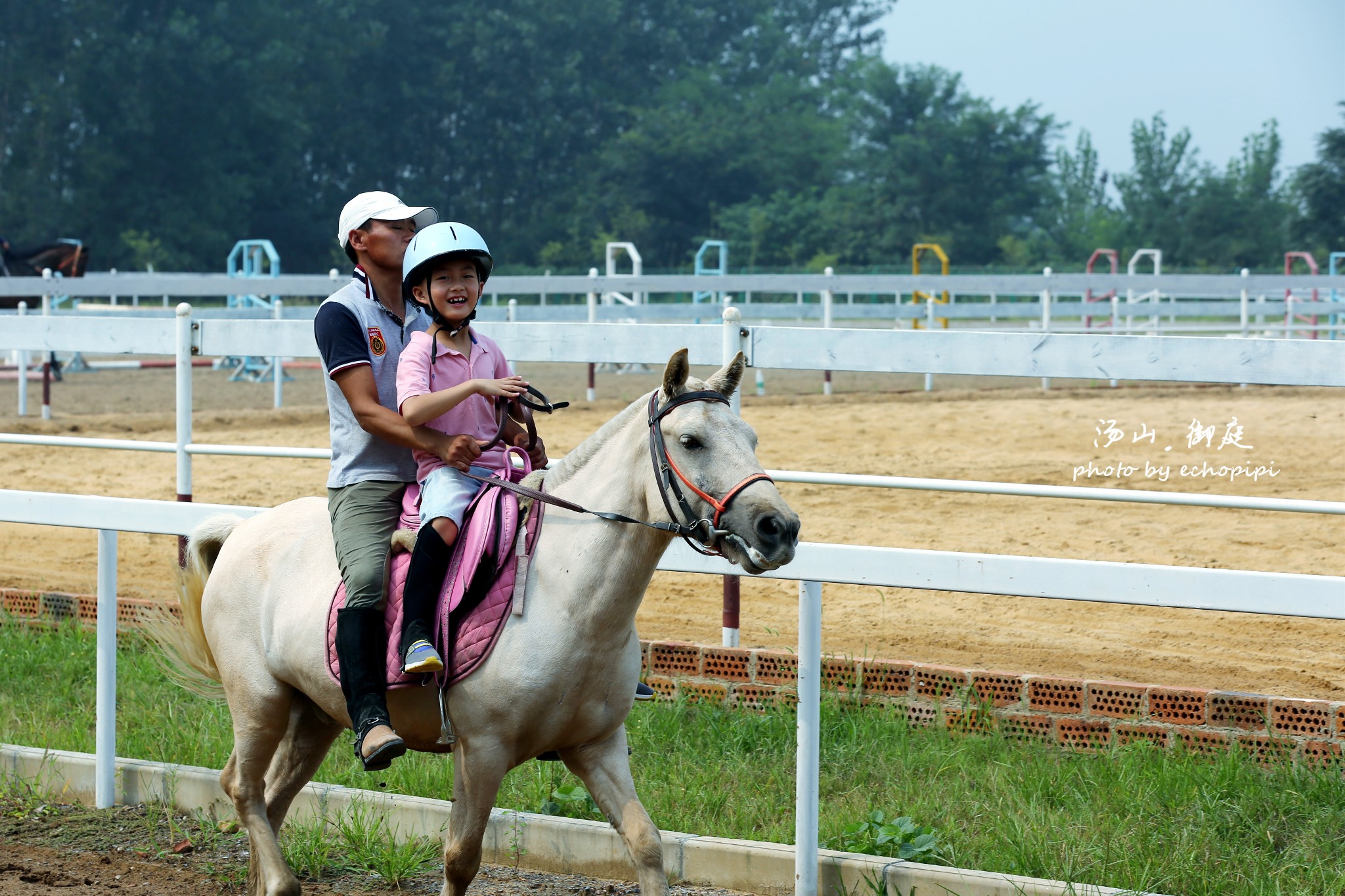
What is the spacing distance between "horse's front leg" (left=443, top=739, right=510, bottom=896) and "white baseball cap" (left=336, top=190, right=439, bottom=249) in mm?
1416

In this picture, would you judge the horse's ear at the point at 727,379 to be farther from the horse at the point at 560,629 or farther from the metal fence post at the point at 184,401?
the metal fence post at the point at 184,401

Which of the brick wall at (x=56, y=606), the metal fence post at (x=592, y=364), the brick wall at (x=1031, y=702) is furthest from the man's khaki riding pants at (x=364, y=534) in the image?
the metal fence post at (x=592, y=364)

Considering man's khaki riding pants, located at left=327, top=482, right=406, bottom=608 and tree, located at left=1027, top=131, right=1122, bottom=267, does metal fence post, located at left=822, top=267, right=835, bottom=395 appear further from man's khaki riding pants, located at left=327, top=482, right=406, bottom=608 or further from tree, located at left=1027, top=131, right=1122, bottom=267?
tree, located at left=1027, top=131, right=1122, bottom=267

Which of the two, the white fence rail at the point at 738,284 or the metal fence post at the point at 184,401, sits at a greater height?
the white fence rail at the point at 738,284

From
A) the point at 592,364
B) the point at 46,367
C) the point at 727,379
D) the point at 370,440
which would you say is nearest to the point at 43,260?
the point at 46,367

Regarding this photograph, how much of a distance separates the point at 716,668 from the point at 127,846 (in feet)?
7.40

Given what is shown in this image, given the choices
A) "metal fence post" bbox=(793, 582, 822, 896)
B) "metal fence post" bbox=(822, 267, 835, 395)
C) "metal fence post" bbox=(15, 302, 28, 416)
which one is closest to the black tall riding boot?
"metal fence post" bbox=(793, 582, 822, 896)

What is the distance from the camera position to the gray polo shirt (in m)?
3.63

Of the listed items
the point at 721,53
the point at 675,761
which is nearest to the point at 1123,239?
the point at 721,53

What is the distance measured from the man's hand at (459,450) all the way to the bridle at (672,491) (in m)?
0.05

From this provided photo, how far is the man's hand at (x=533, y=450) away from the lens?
3.71 m

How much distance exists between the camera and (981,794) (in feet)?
14.4

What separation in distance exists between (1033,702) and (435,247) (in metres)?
2.90

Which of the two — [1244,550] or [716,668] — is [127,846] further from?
[1244,550]
